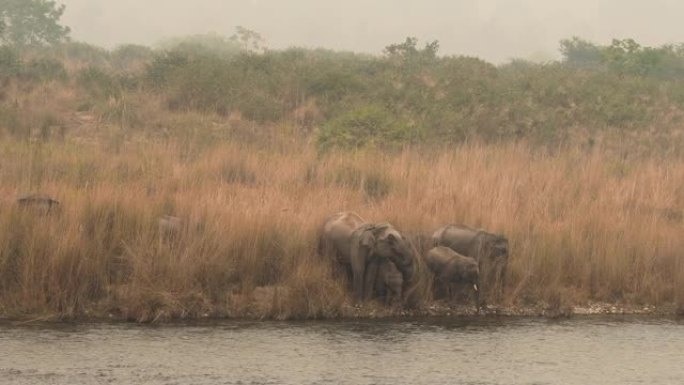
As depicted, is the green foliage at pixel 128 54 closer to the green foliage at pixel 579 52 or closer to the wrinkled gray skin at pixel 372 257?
the green foliage at pixel 579 52

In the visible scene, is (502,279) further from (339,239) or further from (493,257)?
(339,239)

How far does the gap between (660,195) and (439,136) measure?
7.87 meters

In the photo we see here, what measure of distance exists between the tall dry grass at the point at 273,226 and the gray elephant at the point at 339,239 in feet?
0.65

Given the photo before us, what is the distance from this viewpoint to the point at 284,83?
26109mm

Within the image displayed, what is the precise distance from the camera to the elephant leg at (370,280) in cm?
1064

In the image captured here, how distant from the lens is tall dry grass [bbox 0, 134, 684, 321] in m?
10.2

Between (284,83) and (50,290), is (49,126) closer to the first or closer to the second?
(284,83)

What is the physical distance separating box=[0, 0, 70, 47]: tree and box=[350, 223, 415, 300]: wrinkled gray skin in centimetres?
3913

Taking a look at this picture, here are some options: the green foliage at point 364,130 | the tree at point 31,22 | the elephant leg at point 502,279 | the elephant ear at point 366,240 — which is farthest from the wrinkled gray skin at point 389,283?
the tree at point 31,22

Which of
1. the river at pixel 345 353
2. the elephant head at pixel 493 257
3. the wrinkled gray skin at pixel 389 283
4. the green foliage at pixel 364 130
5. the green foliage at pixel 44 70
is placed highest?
the green foliage at pixel 44 70

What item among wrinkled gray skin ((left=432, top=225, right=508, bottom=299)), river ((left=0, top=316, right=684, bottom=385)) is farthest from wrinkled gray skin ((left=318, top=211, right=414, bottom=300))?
wrinkled gray skin ((left=432, top=225, right=508, bottom=299))

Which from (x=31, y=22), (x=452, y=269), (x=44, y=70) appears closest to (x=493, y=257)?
(x=452, y=269)

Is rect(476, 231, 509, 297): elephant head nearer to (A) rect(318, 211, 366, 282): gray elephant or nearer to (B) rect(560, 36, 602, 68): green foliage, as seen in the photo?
(A) rect(318, 211, 366, 282): gray elephant

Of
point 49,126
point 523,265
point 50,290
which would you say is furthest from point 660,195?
point 49,126
